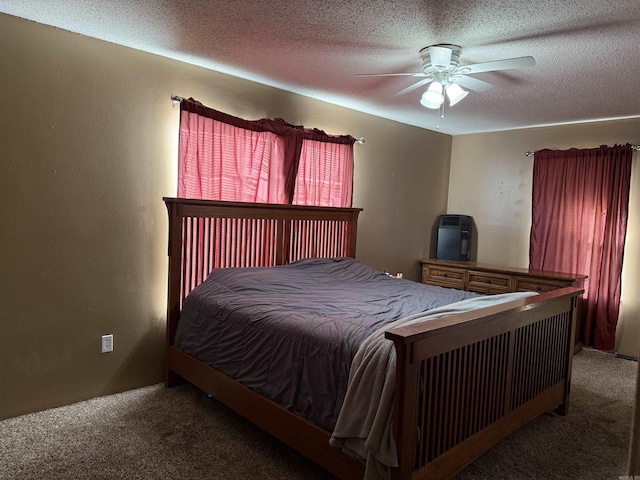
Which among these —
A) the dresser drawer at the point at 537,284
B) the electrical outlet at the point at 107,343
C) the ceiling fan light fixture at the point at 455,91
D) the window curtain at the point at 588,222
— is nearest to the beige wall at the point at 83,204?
the electrical outlet at the point at 107,343

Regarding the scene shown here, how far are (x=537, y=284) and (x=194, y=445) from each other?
325cm

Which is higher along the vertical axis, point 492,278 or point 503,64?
point 503,64

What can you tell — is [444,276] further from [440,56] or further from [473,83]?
[440,56]

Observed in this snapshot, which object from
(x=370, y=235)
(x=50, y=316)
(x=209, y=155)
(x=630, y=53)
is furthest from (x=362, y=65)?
(x=50, y=316)

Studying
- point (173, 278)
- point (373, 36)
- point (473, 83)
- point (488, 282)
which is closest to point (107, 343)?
point (173, 278)

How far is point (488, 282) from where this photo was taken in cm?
452

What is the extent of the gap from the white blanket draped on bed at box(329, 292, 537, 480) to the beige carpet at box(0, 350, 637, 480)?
0.46m

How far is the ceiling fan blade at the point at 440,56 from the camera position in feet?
8.18

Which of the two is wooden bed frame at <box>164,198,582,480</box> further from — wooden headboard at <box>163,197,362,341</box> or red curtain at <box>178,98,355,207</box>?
red curtain at <box>178,98,355,207</box>

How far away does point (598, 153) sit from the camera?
4.19 m

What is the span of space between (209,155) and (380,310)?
1643 millimetres

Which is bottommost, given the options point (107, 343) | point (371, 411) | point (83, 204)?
point (107, 343)

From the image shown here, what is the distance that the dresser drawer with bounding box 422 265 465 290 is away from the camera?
4.70 meters

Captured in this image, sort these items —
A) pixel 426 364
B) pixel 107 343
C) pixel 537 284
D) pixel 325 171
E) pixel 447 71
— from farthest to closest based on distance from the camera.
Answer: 1. pixel 537 284
2. pixel 325 171
3. pixel 107 343
4. pixel 447 71
5. pixel 426 364
